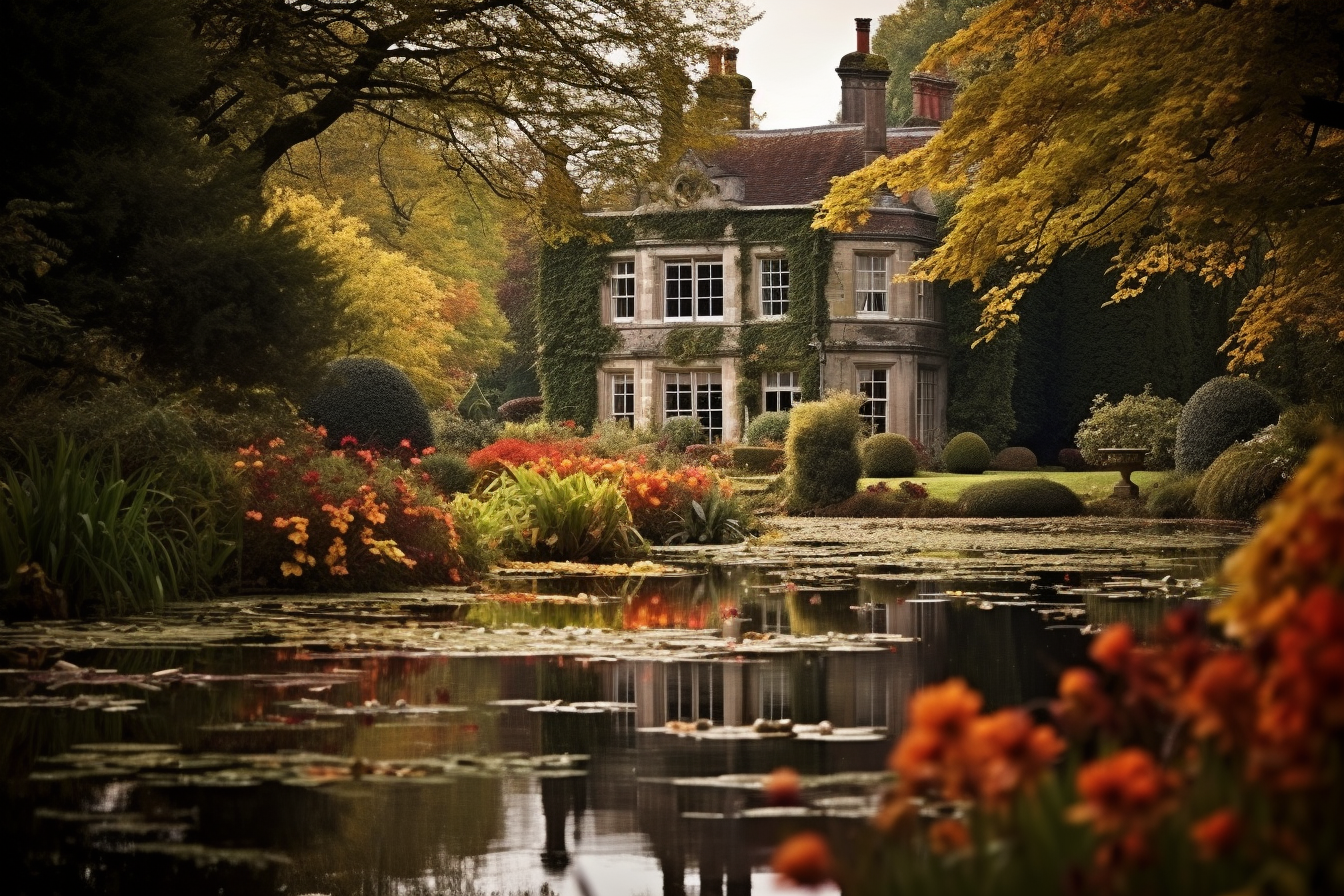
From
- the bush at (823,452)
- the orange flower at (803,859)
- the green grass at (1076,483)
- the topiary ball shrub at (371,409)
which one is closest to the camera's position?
the orange flower at (803,859)

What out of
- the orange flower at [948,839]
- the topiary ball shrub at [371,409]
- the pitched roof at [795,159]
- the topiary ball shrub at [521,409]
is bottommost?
the orange flower at [948,839]

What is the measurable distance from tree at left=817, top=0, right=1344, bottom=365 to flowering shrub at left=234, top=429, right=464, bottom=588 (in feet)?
21.0

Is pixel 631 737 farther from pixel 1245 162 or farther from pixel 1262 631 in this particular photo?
pixel 1245 162

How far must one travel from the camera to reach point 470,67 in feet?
65.6

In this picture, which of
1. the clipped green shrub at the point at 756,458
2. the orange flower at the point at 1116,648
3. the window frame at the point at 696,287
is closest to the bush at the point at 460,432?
the clipped green shrub at the point at 756,458

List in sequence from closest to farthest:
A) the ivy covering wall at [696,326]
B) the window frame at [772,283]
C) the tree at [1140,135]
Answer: the tree at [1140,135], the ivy covering wall at [696,326], the window frame at [772,283]

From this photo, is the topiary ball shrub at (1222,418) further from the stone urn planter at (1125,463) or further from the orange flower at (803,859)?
the orange flower at (803,859)

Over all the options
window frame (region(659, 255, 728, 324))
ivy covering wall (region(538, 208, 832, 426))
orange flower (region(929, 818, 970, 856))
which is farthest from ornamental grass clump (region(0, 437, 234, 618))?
window frame (region(659, 255, 728, 324))

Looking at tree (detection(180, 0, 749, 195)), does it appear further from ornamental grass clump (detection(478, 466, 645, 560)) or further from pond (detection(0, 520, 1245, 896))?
pond (detection(0, 520, 1245, 896))

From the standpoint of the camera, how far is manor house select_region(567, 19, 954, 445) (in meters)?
44.2

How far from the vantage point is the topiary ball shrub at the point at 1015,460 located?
141 ft

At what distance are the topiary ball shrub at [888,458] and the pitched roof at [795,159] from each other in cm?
834

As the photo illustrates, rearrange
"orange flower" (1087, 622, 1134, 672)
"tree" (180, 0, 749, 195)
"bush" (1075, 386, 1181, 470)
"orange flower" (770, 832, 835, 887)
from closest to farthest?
"orange flower" (770, 832, 835, 887) → "orange flower" (1087, 622, 1134, 672) → "tree" (180, 0, 749, 195) → "bush" (1075, 386, 1181, 470)

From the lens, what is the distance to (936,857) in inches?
99.9
